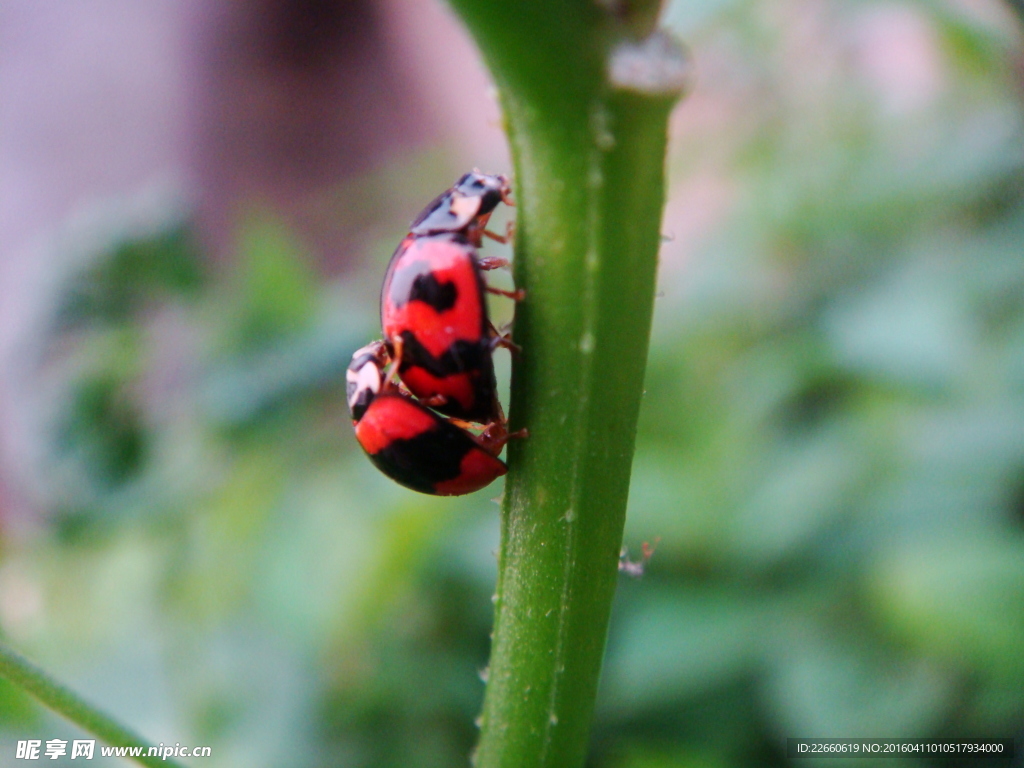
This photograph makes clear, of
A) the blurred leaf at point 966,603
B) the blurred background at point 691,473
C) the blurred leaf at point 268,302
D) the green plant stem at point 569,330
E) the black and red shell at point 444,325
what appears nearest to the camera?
the green plant stem at point 569,330

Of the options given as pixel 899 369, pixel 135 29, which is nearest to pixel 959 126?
pixel 899 369

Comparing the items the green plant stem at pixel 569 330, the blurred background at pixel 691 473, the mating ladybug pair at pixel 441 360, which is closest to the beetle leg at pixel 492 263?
the mating ladybug pair at pixel 441 360

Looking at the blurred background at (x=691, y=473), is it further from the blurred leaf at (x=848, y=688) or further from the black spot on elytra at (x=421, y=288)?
the black spot on elytra at (x=421, y=288)

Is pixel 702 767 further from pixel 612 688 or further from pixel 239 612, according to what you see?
pixel 239 612

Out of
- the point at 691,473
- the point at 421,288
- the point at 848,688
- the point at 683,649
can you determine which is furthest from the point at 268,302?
the point at 421,288

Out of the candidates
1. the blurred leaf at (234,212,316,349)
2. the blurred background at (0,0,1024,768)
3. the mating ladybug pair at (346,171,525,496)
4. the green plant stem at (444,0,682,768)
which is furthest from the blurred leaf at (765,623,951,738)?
the blurred leaf at (234,212,316,349)

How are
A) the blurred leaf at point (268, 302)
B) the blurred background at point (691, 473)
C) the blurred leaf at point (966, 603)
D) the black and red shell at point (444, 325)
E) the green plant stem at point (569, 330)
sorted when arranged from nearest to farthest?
the green plant stem at point (569, 330), the black and red shell at point (444, 325), the blurred leaf at point (966, 603), the blurred background at point (691, 473), the blurred leaf at point (268, 302)

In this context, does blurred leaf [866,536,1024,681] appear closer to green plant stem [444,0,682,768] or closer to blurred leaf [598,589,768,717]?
blurred leaf [598,589,768,717]
